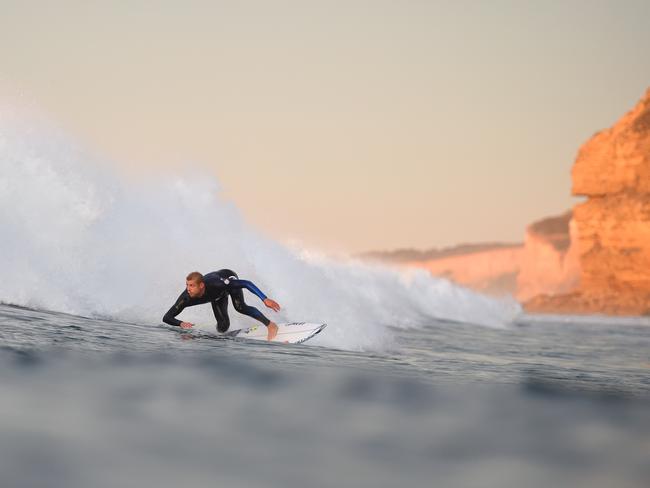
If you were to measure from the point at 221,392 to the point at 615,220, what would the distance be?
156 feet

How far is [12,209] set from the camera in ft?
40.5

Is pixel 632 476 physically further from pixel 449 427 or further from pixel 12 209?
pixel 12 209

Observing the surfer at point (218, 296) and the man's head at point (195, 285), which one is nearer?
the man's head at point (195, 285)

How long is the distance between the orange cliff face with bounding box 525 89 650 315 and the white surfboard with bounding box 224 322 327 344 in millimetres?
40461

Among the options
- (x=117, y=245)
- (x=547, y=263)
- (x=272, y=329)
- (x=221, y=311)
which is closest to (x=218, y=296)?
(x=221, y=311)

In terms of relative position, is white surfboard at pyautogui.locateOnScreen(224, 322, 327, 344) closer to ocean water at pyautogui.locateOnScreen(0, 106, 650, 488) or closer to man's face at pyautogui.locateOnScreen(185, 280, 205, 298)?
ocean water at pyautogui.locateOnScreen(0, 106, 650, 488)

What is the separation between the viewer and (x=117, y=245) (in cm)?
1379

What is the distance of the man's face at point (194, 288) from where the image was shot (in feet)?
33.1

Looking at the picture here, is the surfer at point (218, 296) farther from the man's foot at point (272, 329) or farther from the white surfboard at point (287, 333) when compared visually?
the white surfboard at point (287, 333)

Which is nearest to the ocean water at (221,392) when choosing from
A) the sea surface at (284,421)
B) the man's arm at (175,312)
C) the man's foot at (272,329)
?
the sea surface at (284,421)

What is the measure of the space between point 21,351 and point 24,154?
292 inches

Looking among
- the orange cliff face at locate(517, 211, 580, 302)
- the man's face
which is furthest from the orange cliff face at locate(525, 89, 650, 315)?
the man's face

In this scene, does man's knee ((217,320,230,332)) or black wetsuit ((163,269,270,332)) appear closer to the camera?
black wetsuit ((163,269,270,332))

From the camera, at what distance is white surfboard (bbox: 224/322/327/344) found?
34.3ft
